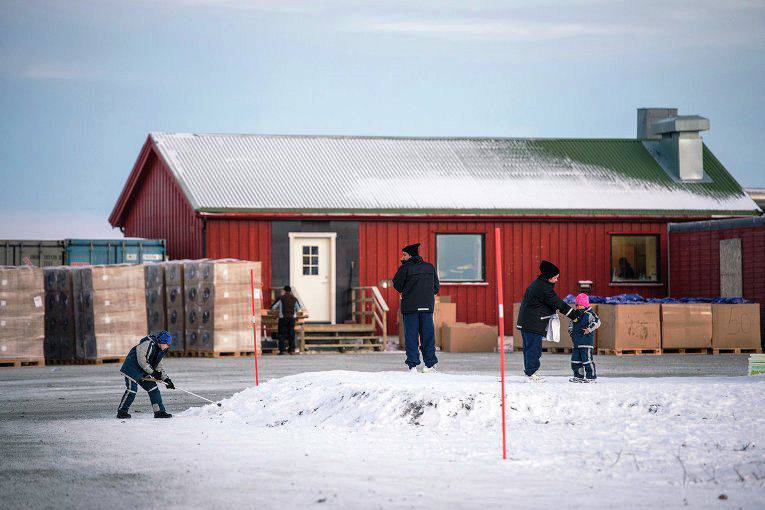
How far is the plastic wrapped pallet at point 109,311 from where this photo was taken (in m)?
23.9

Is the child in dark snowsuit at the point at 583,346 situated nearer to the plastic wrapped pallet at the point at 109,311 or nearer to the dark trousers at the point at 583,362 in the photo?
the dark trousers at the point at 583,362

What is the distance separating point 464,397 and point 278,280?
59.8 feet

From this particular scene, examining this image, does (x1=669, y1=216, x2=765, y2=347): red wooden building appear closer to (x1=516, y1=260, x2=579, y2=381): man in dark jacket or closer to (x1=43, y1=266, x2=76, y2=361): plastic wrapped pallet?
(x1=516, y1=260, x2=579, y2=381): man in dark jacket

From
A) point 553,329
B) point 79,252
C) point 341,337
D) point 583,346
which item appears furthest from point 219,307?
point 583,346

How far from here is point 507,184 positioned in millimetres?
33375

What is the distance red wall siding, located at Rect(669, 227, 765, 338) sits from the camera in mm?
26989

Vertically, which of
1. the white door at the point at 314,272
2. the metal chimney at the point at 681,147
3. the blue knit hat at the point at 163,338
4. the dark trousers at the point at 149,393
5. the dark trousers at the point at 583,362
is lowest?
the dark trousers at the point at 149,393

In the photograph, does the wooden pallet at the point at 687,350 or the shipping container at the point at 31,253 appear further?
the shipping container at the point at 31,253

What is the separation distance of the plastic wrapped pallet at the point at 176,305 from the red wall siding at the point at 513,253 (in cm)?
600

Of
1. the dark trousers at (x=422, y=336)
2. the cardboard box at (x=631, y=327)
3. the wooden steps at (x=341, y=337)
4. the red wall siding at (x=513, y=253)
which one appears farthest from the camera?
the red wall siding at (x=513, y=253)

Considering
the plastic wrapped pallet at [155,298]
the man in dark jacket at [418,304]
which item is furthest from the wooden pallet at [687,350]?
the man in dark jacket at [418,304]

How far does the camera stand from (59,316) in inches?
975

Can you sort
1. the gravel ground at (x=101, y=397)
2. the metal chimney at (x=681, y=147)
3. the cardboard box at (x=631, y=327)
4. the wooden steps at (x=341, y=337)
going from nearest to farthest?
the gravel ground at (x=101, y=397), the cardboard box at (x=631, y=327), the wooden steps at (x=341, y=337), the metal chimney at (x=681, y=147)

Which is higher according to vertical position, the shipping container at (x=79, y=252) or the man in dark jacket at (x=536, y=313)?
the shipping container at (x=79, y=252)
